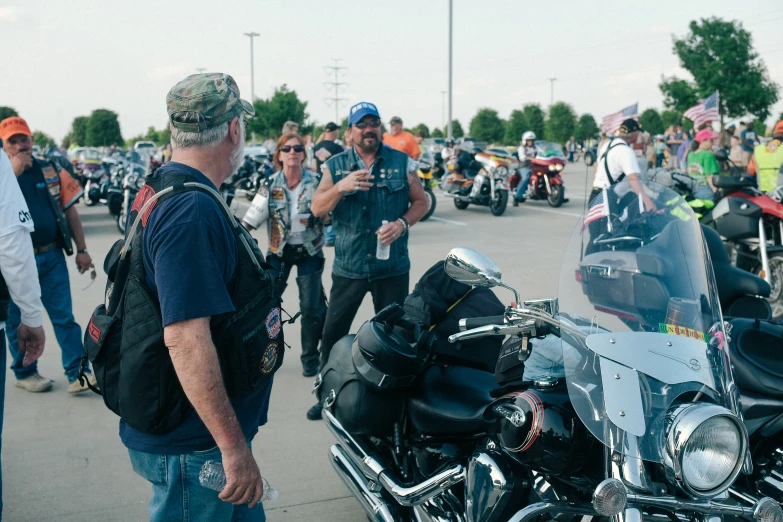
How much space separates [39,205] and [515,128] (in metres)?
50.7

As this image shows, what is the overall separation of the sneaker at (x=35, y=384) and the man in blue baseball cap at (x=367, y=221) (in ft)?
5.87

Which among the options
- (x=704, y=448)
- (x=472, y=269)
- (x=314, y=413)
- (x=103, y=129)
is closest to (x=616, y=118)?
(x=314, y=413)

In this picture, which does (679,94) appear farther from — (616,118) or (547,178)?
Answer: (616,118)

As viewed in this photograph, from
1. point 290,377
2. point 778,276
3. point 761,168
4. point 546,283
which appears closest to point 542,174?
point 761,168

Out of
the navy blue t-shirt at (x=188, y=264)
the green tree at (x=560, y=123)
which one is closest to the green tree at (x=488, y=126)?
the green tree at (x=560, y=123)

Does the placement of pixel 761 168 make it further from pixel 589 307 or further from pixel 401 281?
pixel 589 307

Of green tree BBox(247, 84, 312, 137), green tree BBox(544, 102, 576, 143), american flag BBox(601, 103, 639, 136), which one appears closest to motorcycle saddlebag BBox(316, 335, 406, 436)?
american flag BBox(601, 103, 639, 136)

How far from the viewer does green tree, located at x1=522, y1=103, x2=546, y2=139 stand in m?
54.8

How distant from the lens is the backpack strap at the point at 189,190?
1.88 metres

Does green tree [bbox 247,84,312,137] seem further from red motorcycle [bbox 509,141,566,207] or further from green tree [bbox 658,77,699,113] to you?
red motorcycle [bbox 509,141,566,207]

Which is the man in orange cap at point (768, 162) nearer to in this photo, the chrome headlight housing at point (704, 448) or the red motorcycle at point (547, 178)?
the red motorcycle at point (547, 178)

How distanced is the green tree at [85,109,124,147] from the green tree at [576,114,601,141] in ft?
106

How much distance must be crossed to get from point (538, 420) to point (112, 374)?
3.66 feet

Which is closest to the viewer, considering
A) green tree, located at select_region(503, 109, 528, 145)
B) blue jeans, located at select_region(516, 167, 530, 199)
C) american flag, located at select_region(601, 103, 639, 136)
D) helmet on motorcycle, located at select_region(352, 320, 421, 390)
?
helmet on motorcycle, located at select_region(352, 320, 421, 390)
